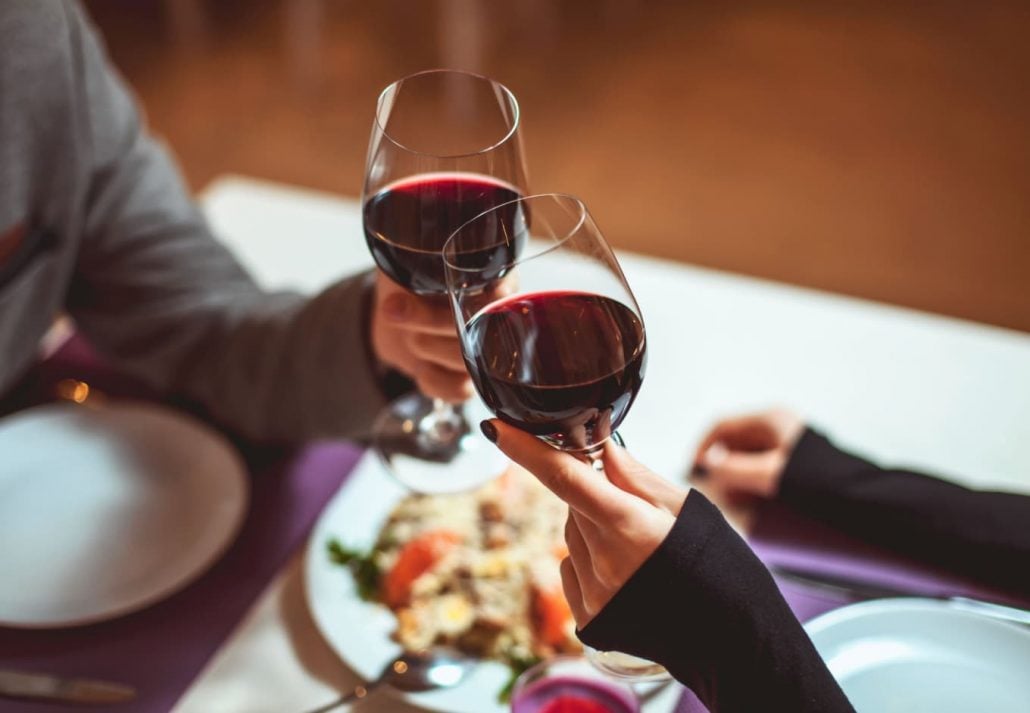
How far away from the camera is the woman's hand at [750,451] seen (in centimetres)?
96

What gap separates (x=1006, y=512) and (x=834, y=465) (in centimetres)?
14

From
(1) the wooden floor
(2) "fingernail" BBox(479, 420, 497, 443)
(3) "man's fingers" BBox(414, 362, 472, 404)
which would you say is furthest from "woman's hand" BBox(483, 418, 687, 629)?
(1) the wooden floor

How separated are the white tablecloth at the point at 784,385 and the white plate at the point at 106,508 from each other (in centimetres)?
10

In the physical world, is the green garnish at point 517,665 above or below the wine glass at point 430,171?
below

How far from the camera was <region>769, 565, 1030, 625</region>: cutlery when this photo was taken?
31.7 inches

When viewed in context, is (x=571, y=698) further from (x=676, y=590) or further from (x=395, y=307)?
(x=395, y=307)

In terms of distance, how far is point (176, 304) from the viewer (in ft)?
3.87

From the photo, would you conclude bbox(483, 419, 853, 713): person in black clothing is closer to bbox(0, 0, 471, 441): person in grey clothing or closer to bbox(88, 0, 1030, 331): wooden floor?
bbox(0, 0, 471, 441): person in grey clothing

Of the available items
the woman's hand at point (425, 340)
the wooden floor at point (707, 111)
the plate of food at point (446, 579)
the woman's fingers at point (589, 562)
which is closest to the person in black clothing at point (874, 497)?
the plate of food at point (446, 579)

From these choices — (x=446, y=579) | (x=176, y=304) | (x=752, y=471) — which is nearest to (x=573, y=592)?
(x=446, y=579)

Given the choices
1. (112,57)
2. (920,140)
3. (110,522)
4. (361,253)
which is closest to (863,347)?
(361,253)

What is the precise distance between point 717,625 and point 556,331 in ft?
0.62

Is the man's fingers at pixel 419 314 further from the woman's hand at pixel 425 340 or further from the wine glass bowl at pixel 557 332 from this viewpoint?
the wine glass bowl at pixel 557 332

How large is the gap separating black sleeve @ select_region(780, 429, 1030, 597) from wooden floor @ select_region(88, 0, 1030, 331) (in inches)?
71.6
